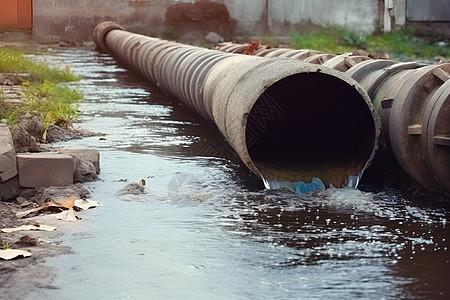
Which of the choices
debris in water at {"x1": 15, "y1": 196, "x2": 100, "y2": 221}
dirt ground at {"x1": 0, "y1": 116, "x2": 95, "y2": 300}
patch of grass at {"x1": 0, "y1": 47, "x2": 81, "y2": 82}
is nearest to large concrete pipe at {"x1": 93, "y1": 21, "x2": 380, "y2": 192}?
debris in water at {"x1": 15, "y1": 196, "x2": 100, "y2": 221}

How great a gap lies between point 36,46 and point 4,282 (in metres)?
19.7

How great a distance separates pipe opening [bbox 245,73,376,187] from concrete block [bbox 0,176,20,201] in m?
1.57

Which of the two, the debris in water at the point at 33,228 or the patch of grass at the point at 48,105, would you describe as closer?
the debris in water at the point at 33,228

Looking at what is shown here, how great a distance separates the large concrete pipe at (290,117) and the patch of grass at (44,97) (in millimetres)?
1372

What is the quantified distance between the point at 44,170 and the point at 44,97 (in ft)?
16.7

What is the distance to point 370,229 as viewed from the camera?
4.12m

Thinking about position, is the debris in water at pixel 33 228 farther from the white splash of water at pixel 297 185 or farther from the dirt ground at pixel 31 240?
the white splash of water at pixel 297 185

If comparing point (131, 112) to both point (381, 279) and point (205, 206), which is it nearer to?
point (205, 206)

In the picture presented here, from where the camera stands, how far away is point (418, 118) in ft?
16.1

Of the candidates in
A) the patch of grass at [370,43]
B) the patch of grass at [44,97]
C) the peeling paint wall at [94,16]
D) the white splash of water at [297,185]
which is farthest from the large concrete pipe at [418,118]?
the peeling paint wall at [94,16]

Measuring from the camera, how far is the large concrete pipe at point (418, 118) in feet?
14.9

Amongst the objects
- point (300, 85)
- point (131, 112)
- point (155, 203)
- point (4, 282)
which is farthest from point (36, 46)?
point (4, 282)

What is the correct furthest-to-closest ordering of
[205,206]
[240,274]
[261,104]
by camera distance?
[261,104] → [205,206] → [240,274]

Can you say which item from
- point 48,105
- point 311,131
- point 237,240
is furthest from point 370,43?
point 237,240
